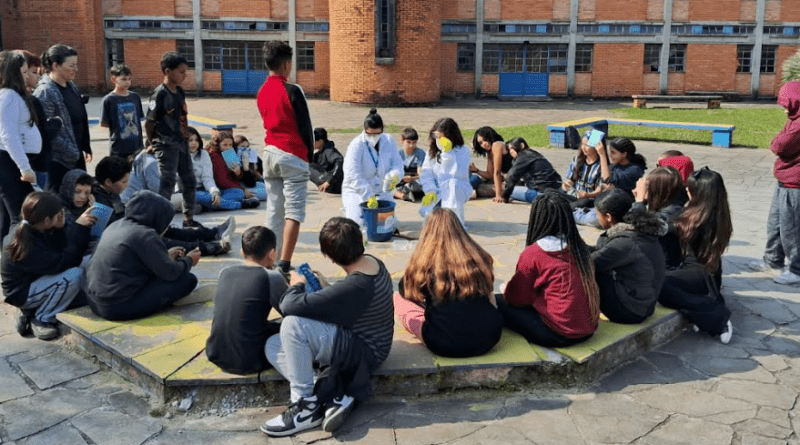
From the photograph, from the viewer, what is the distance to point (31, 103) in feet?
19.8

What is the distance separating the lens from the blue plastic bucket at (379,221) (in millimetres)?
7586

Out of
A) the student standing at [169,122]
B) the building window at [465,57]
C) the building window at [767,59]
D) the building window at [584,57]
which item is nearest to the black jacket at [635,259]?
the student standing at [169,122]

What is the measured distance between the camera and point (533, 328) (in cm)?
471

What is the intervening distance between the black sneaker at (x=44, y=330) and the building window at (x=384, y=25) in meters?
21.3

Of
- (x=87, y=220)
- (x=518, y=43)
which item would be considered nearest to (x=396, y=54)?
(x=518, y=43)

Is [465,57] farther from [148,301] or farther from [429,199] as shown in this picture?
[148,301]

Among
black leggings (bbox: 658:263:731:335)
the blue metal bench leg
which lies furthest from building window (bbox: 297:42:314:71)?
black leggings (bbox: 658:263:731:335)

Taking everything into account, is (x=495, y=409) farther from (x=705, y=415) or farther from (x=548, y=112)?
(x=548, y=112)

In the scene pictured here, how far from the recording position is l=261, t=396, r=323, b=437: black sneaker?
396 cm

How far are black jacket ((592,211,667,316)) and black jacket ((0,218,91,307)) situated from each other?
11.9 ft

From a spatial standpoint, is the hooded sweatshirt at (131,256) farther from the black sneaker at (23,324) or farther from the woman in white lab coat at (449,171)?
the woman in white lab coat at (449,171)

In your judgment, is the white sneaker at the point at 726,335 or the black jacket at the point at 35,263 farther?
the white sneaker at the point at 726,335

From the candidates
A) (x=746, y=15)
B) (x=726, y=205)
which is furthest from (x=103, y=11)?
(x=726, y=205)

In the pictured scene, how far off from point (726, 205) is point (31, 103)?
5439 mm
